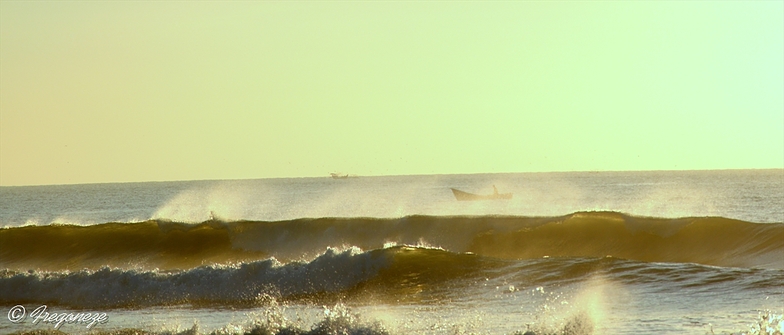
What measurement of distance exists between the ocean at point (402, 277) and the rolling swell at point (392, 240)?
0.06 m

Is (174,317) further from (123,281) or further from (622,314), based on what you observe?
(622,314)

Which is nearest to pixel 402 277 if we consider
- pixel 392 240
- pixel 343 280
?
pixel 343 280

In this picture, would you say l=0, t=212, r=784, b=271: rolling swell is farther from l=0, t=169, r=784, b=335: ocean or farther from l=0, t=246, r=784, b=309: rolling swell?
l=0, t=246, r=784, b=309: rolling swell

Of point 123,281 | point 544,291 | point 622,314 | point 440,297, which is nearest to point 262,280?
point 123,281

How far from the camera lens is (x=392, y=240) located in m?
30.1

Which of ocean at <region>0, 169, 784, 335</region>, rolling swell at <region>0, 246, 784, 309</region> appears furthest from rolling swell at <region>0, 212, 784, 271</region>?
rolling swell at <region>0, 246, 784, 309</region>

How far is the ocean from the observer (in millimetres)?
14734

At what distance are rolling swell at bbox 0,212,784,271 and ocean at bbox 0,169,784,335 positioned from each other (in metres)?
0.06

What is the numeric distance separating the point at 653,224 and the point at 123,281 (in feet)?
50.7

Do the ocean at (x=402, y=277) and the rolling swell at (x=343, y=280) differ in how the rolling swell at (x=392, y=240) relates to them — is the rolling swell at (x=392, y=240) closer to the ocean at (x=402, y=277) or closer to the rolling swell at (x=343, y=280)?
the ocean at (x=402, y=277)

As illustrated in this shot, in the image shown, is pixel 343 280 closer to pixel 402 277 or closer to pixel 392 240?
pixel 402 277

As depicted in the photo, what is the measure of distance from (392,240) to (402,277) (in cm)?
871

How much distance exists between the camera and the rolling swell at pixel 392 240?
2655cm

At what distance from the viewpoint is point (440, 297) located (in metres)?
18.4
